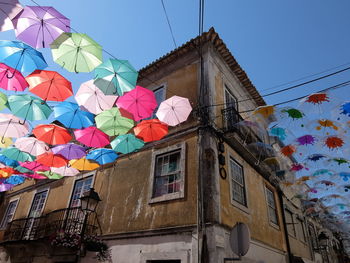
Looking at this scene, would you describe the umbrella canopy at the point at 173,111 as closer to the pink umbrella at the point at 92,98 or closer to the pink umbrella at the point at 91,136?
the pink umbrella at the point at 92,98

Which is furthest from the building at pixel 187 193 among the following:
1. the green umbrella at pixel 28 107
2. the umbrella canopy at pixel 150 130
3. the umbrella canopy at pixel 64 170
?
the green umbrella at pixel 28 107

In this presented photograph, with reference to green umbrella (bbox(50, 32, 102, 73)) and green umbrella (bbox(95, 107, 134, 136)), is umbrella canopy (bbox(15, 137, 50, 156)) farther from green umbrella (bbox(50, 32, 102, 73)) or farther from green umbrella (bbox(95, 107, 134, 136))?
green umbrella (bbox(50, 32, 102, 73))

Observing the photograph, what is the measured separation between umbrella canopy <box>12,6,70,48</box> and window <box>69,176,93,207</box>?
23.5 ft

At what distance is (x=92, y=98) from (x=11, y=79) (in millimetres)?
1945

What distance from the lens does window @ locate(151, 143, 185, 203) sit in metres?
7.61

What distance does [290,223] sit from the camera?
1253cm

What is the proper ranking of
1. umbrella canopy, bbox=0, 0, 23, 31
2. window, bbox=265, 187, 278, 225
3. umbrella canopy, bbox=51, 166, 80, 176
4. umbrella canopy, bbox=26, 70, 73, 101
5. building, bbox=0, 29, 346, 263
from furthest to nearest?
window, bbox=265, 187, 278, 225, umbrella canopy, bbox=51, 166, 80, 176, building, bbox=0, 29, 346, 263, umbrella canopy, bbox=26, 70, 73, 101, umbrella canopy, bbox=0, 0, 23, 31

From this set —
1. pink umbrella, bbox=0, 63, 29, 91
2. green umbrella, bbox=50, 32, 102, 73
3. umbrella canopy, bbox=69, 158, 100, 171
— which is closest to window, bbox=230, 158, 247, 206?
umbrella canopy, bbox=69, 158, 100, 171

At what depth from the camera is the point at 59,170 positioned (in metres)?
10.2

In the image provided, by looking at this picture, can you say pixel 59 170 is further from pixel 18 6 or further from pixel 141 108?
pixel 18 6

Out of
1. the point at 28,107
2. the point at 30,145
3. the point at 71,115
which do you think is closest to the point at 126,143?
the point at 71,115

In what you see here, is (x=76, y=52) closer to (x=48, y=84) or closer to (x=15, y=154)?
(x=48, y=84)

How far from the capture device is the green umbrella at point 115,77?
6.24 meters

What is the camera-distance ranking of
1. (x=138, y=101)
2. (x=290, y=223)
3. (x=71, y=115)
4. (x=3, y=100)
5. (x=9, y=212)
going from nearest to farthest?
1. (x=3, y=100)
2. (x=138, y=101)
3. (x=71, y=115)
4. (x=290, y=223)
5. (x=9, y=212)
